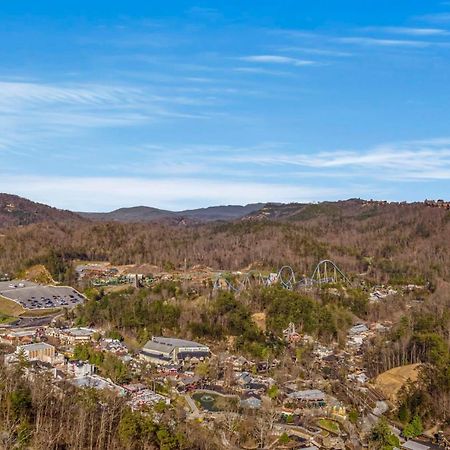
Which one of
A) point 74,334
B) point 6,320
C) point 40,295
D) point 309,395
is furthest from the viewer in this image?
point 40,295

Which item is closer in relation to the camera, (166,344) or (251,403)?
(251,403)

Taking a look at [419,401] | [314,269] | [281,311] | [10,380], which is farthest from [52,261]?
[419,401]

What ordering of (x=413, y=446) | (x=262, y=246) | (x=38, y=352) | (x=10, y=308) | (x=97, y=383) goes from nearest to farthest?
(x=413, y=446) < (x=97, y=383) < (x=38, y=352) < (x=10, y=308) < (x=262, y=246)

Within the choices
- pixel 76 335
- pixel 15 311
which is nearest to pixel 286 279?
pixel 76 335

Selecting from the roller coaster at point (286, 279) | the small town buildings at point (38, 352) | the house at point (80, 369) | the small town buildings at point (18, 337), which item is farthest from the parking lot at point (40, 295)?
the house at point (80, 369)

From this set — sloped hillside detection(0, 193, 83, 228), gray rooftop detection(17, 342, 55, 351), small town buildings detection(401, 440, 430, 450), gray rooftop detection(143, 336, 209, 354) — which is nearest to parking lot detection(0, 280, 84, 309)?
gray rooftop detection(17, 342, 55, 351)

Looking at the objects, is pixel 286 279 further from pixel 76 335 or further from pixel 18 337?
pixel 18 337

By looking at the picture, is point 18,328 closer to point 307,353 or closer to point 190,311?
point 190,311

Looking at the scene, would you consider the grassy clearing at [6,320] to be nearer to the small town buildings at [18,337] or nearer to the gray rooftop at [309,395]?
the small town buildings at [18,337]
